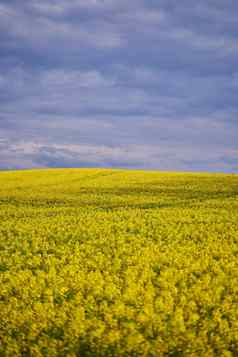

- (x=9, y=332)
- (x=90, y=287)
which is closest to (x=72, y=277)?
(x=90, y=287)

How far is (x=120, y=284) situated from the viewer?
1020cm

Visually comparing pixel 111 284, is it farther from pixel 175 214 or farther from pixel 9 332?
pixel 175 214

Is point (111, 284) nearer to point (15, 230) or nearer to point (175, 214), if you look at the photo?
point (15, 230)

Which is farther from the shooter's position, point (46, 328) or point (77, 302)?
point (77, 302)

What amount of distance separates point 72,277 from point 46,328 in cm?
290

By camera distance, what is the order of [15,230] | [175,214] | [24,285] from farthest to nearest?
[175,214], [15,230], [24,285]

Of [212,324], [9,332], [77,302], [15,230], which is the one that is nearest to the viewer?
[212,324]

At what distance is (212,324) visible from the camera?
25.9ft

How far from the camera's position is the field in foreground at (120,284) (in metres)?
7.59

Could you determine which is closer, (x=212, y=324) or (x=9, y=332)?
(x=212, y=324)

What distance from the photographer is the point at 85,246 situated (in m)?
15.2

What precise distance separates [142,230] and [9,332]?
34.0ft

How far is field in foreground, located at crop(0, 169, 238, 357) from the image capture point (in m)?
7.59

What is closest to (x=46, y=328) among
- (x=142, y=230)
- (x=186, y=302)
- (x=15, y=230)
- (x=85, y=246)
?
(x=186, y=302)
